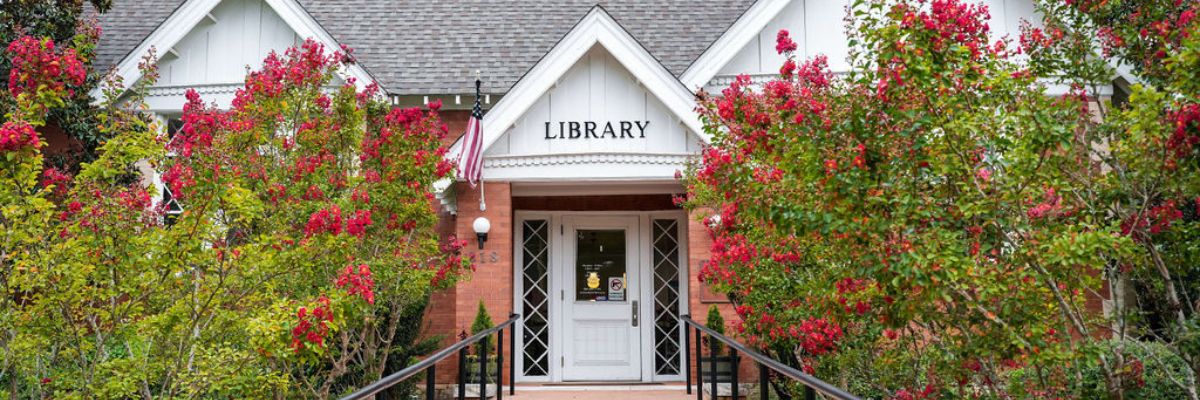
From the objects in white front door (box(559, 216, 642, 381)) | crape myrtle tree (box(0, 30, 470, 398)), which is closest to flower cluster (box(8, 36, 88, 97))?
crape myrtle tree (box(0, 30, 470, 398))

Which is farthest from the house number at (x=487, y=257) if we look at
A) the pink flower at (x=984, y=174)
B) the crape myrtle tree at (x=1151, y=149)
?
the crape myrtle tree at (x=1151, y=149)

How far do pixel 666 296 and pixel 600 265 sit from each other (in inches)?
38.3

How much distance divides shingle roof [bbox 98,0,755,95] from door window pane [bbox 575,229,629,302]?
2330 mm

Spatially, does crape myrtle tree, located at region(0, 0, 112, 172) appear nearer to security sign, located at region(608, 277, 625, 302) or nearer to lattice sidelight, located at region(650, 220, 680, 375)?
security sign, located at region(608, 277, 625, 302)

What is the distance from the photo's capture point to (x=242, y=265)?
4.78 m

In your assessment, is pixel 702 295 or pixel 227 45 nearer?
pixel 702 295

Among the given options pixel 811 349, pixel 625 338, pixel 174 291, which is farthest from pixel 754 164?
pixel 625 338

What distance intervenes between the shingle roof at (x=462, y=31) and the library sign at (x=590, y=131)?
54.7 inches

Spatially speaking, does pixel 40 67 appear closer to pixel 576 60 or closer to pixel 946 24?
pixel 946 24

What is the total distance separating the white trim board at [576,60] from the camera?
9055 millimetres

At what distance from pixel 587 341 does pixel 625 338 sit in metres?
0.50

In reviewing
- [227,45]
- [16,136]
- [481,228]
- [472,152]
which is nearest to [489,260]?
[481,228]

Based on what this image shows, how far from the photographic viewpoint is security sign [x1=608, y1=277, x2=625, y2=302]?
10.7 meters

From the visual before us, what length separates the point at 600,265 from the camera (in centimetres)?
1077
